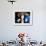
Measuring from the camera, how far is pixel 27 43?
3568mm

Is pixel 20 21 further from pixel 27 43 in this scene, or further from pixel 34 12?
pixel 27 43

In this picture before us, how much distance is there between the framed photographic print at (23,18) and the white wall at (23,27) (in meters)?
0.10

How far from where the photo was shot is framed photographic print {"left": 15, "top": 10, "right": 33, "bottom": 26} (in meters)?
4.58

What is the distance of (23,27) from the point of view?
15.1ft

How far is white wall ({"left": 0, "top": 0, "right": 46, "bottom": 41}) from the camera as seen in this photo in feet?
15.0

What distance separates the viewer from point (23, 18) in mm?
4625

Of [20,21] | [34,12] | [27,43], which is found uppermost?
[34,12]

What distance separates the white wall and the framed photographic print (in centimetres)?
10

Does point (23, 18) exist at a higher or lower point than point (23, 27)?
higher

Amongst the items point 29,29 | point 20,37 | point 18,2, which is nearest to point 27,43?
point 20,37

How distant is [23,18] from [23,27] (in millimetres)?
312

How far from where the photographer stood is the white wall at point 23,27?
4574 millimetres

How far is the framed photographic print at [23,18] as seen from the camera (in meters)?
4.58

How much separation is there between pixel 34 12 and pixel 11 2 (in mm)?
865
